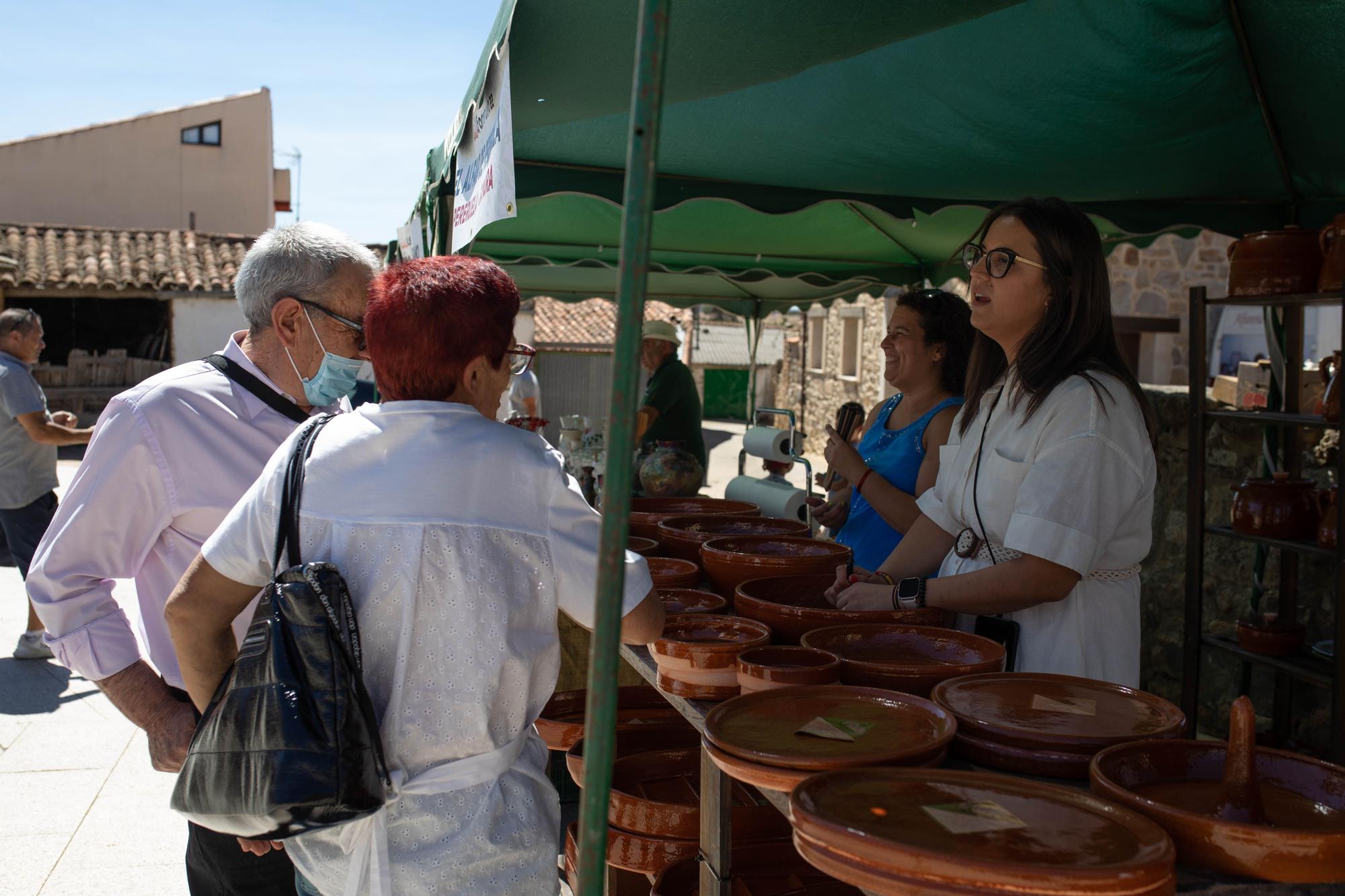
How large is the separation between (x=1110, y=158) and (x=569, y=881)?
3437mm

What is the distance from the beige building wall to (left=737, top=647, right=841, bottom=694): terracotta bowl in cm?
2942

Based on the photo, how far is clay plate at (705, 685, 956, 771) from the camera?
1251 millimetres

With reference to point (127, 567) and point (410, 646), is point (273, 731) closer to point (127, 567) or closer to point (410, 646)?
point (410, 646)

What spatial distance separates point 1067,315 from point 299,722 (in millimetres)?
1582

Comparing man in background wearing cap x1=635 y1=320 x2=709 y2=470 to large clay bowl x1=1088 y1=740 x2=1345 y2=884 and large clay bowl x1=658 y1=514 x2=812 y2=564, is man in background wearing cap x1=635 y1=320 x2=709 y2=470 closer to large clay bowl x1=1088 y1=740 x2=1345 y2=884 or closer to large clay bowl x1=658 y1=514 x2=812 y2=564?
large clay bowl x1=658 y1=514 x2=812 y2=564

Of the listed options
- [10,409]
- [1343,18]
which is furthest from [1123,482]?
[10,409]

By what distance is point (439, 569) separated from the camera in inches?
56.0

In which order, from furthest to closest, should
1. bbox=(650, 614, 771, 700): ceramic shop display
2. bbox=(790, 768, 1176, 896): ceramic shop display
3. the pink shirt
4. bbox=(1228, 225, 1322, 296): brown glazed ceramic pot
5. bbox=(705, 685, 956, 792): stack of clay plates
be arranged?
bbox=(1228, 225, 1322, 296): brown glazed ceramic pot
the pink shirt
bbox=(650, 614, 771, 700): ceramic shop display
bbox=(705, 685, 956, 792): stack of clay plates
bbox=(790, 768, 1176, 896): ceramic shop display

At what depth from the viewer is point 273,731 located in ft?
4.45

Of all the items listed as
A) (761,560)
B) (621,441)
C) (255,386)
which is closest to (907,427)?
(761,560)

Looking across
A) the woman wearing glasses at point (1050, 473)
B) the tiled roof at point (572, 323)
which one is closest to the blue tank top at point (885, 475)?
the woman wearing glasses at point (1050, 473)

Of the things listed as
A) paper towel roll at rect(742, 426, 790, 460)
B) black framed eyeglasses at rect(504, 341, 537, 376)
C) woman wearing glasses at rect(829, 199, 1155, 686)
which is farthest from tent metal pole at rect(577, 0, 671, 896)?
paper towel roll at rect(742, 426, 790, 460)

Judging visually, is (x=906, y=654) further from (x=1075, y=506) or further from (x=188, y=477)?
(x=188, y=477)

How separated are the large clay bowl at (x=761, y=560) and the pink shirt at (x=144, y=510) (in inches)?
39.0
